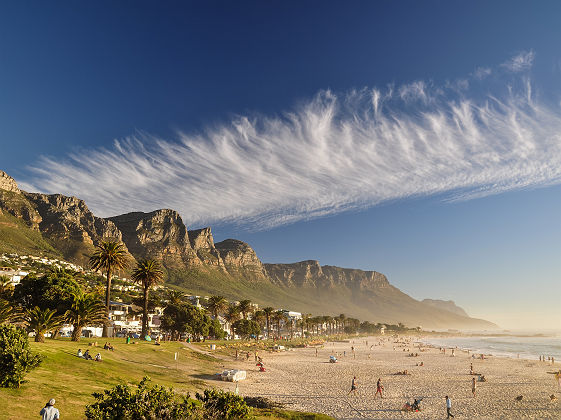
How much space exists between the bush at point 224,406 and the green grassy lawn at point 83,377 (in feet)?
29.7

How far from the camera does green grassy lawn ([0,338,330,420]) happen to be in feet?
61.6

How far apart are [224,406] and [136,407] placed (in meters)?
4.29

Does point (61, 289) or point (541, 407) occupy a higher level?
point (61, 289)

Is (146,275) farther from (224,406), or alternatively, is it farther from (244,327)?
(224,406)

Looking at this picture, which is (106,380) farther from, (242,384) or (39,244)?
(39,244)

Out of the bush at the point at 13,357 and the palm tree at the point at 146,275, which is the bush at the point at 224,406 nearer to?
the bush at the point at 13,357

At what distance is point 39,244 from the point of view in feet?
654

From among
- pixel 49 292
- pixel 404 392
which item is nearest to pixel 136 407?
pixel 404 392

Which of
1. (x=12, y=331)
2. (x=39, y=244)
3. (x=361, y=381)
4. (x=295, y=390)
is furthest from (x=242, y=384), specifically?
(x=39, y=244)

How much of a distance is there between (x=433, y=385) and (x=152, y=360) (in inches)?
1519

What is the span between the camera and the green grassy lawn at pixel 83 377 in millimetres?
18781

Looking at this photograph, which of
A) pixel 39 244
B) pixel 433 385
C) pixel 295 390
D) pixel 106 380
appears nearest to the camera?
pixel 106 380

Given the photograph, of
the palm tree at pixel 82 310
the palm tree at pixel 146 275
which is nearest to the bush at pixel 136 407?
the palm tree at pixel 82 310

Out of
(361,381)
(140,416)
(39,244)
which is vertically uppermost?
(39,244)
